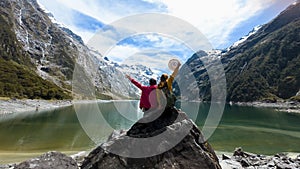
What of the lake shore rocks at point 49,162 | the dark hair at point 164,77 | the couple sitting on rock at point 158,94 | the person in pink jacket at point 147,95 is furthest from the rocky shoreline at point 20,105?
the dark hair at point 164,77

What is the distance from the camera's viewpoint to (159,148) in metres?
9.83

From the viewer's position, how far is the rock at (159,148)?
9.53 metres

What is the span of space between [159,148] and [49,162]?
4.16 meters

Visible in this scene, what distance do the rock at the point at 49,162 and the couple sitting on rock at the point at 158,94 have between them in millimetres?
3640

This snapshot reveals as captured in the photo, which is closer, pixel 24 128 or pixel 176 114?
pixel 176 114

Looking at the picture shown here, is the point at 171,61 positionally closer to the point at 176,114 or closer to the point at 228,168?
the point at 176,114

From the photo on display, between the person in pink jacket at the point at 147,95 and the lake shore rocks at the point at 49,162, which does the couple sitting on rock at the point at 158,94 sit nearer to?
the person in pink jacket at the point at 147,95

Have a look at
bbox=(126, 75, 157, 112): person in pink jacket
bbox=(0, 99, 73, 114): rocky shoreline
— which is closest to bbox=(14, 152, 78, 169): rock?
bbox=(126, 75, 157, 112): person in pink jacket

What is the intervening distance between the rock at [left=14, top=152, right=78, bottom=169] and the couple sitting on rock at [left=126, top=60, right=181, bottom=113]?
11.9 ft

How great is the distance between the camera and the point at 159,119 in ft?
34.4

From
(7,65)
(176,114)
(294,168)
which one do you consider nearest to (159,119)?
(176,114)

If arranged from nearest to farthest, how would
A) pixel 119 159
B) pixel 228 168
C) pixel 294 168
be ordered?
pixel 119 159 → pixel 228 168 → pixel 294 168

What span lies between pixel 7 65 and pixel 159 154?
182m

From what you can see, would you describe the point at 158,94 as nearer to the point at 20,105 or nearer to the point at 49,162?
the point at 49,162
